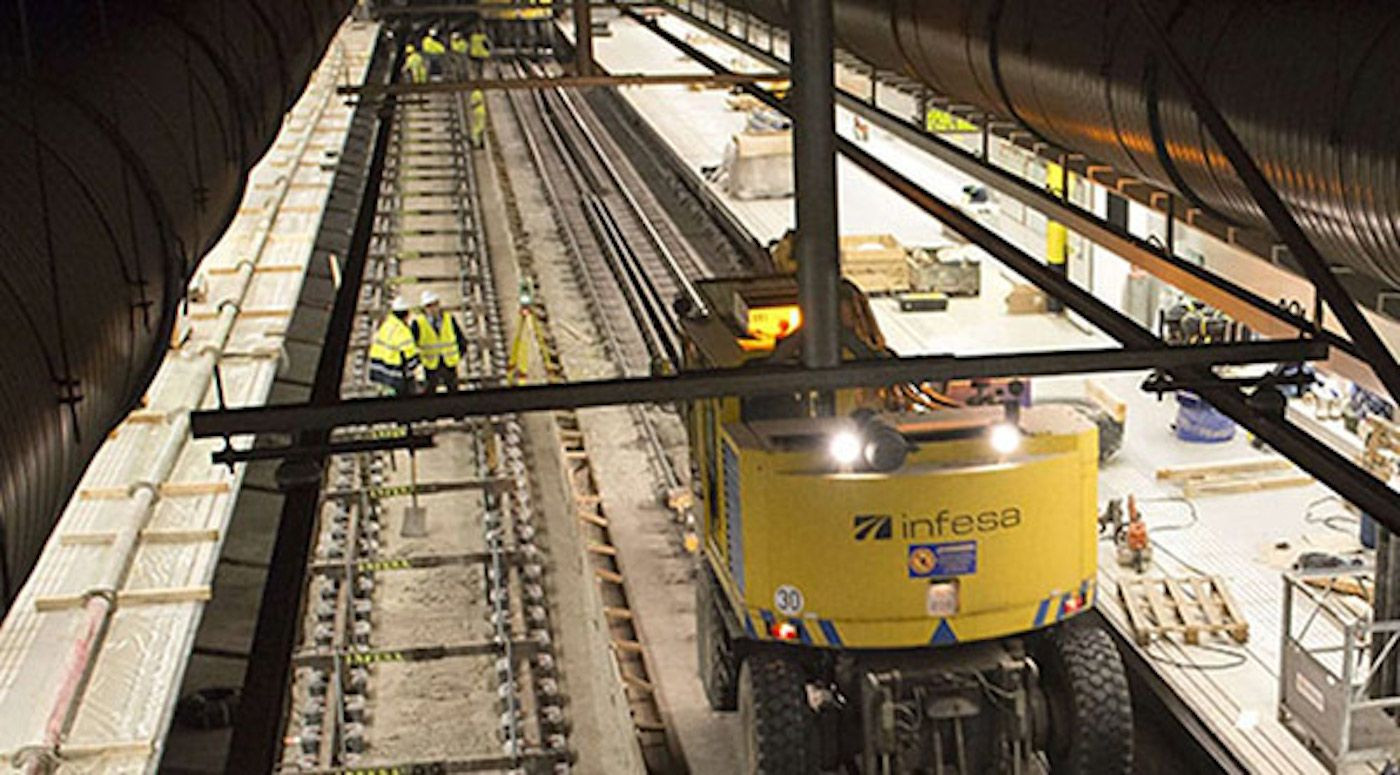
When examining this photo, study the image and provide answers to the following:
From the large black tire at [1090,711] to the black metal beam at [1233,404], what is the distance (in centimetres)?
202

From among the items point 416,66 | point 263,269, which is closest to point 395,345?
point 263,269

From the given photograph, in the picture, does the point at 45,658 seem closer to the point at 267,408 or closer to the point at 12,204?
the point at 267,408

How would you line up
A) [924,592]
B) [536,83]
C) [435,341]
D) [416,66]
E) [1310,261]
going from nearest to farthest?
[1310,261], [924,592], [435,341], [536,83], [416,66]

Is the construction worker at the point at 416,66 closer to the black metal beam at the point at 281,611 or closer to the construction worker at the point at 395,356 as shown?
the construction worker at the point at 395,356

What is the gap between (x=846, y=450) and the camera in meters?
8.10

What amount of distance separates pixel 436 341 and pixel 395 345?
45 cm

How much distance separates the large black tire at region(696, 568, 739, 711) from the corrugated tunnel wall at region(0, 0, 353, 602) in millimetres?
3884

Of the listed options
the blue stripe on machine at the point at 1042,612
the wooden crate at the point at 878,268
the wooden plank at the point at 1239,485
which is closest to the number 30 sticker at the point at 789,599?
the blue stripe on machine at the point at 1042,612

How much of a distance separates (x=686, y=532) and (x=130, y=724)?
5.91m

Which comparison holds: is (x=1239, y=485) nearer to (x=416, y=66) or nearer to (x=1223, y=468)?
(x=1223, y=468)

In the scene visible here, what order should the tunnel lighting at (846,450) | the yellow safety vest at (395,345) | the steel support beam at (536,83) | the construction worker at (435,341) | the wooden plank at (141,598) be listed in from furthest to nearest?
1. the steel support beam at (536,83)
2. the construction worker at (435,341)
3. the yellow safety vest at (395,345)
4. the wooden plank at (141,598)
5. the tunnel lighting at (846,450)

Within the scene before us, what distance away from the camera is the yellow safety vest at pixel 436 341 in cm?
1288

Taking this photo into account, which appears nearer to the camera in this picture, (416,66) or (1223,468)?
(1223,468)

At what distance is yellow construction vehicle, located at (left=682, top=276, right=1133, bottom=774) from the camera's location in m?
8.09
